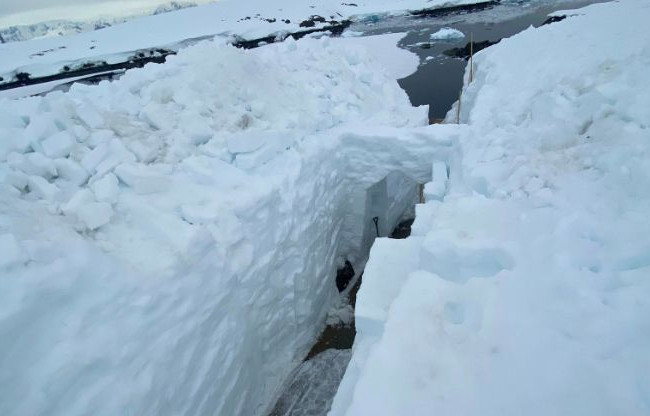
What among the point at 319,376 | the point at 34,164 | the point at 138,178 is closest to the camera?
the point at 34,164

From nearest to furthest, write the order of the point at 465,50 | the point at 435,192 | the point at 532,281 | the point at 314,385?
the point at 532,281 → the point at 435,192 → the point at 314,385 → the point at 465,50

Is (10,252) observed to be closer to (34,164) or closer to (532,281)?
(34,164)

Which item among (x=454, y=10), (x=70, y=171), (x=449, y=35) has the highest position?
(x=70, y=171)

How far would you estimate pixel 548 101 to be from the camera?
5.13m

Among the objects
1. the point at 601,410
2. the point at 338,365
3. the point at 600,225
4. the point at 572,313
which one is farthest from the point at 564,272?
the point at 338,365

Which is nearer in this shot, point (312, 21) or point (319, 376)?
point (319, 376)

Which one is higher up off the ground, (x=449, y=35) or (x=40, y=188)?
(x=40, y=188)

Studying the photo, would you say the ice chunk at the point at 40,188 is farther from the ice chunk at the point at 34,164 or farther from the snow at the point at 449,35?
the snow at the point at 449,35

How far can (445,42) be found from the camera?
88.5ft

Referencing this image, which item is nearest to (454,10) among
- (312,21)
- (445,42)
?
(312,21)

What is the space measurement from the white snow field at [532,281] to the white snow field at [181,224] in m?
1.80

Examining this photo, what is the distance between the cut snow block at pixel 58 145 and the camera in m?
4.12

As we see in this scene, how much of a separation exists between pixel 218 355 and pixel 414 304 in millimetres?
2579

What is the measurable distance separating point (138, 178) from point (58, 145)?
2.85 feet
